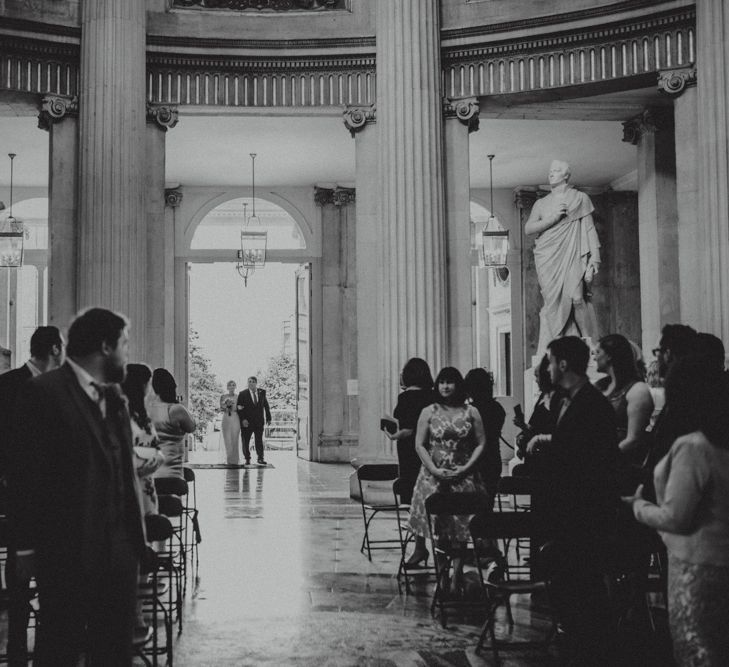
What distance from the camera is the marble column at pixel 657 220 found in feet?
48.0

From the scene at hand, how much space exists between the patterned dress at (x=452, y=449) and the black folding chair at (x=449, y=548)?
0.21 feet

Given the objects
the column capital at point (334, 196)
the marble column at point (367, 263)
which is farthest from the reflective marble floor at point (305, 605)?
the column capital at point (334, 196)

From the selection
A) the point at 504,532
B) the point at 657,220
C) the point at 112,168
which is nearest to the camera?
the point at 504,532

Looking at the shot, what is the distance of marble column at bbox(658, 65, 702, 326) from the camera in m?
12.2

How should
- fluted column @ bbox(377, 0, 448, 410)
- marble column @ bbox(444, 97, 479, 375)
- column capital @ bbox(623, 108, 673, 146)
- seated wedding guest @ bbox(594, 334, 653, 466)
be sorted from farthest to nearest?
column capital @ bbox(623, 108, 673, 146) → marble column @ bbox(444, 97, 479, 375) → fluted column @ bbox(377, 0, 448, 410) → seated wedding guest @ bbox(594, 334, 653, 466)

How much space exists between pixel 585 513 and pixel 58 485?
2.63 metres

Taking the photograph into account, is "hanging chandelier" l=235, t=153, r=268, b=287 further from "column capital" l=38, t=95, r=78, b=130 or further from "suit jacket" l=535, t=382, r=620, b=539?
"suit jacket" l=535, t=382, r=620, b=539

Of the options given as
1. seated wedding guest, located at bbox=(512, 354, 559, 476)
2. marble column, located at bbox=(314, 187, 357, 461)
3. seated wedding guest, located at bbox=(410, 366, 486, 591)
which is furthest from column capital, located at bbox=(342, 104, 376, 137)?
marble column, located at bbox=(314, 187, 357, 461)

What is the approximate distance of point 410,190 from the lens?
1276cm

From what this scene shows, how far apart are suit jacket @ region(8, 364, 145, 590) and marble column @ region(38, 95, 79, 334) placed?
372 inches

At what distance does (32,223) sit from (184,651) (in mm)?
20123

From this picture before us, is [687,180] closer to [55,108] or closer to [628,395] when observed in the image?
[628,395]

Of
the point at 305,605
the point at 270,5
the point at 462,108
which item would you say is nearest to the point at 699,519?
the point at 305,605

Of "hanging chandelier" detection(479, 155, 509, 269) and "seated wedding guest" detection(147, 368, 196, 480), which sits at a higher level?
"hanging chandelier" detection(479, 155, 509, 269)
